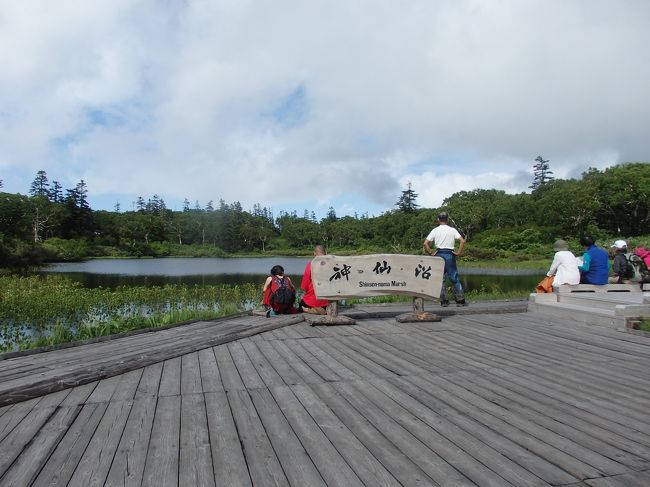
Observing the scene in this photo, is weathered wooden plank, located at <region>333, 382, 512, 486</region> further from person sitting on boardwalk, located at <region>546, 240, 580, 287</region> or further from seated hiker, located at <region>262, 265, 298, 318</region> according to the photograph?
person sitting on boardwalk, located at <region>546, 240, 580, 287</region>

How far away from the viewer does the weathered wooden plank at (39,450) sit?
7.29ft

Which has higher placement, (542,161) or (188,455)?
(542,161)

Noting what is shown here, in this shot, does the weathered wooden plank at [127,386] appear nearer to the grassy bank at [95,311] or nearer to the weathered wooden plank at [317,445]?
the weathered wooden plank at [317,445]

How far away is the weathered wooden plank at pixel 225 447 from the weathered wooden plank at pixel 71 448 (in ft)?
2.24

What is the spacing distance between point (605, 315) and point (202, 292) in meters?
12.8

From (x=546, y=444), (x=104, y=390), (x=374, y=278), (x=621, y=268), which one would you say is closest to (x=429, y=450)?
(x=546, y=444)

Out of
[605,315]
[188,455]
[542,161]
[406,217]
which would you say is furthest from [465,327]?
[542,161]

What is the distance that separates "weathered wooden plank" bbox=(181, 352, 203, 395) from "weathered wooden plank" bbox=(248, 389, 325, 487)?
53 cm

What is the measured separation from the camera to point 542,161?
296 ft

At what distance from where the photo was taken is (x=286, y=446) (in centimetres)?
258

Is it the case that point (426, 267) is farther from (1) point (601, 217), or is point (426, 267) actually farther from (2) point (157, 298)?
(1) point (601, 217)

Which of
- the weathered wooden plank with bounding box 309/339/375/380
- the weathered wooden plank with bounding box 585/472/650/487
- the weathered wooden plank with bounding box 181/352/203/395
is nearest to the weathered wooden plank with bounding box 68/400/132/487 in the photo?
the weathered wooden plank with bounding box 181/352/203/395

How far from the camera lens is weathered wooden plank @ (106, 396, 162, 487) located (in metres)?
2.22

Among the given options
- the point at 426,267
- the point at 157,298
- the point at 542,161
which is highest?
the point at 542,161
